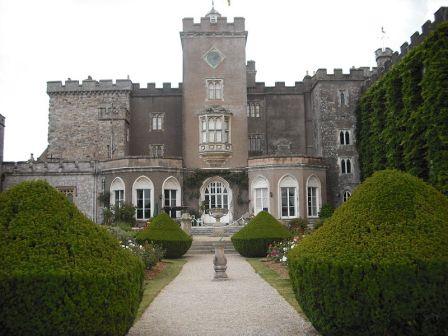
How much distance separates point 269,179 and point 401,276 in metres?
27.7

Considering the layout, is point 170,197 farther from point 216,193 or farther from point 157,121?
point 157,121

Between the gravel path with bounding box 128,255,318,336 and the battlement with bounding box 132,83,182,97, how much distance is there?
28.5 meters

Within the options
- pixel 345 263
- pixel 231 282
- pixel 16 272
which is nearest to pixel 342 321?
pixel 345 263

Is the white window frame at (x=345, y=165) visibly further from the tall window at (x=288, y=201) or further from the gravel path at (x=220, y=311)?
the gravel path at (x=220, y=311)

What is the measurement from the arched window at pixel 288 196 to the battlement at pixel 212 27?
36.6ft

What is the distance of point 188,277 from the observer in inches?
597

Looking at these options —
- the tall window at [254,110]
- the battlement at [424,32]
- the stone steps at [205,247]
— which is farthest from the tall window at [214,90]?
the stone steps at [205,247]

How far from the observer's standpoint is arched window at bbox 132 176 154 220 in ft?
109

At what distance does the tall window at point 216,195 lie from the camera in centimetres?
3547

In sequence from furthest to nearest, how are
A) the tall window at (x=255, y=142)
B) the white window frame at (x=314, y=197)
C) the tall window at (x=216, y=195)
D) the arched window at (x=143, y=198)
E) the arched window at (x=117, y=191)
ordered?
the tall window at (x=255, y=142), the tall window at (x=216, y=195), the white window frame at (x=314, y=197), the arched window at (x=117, y=191), the arched window at (x=143, y=198)

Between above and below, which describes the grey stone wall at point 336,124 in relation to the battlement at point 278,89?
below

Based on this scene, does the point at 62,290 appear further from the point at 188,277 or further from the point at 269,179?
the point at 269,179

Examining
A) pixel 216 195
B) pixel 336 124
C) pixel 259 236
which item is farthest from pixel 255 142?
pixel 259 236

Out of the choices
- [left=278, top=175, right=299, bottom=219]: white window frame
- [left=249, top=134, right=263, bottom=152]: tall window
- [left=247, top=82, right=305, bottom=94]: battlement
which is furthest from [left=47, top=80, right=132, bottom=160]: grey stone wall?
[left=278, top=175, right=299, bottom=219]: white window frame
